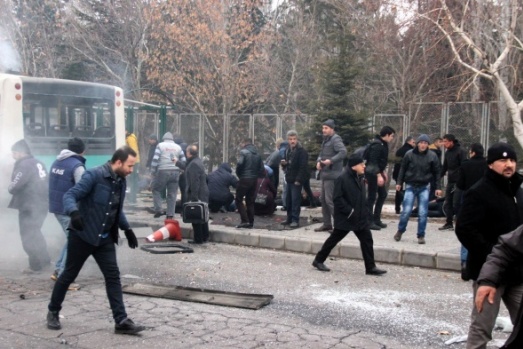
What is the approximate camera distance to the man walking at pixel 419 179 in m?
10.3

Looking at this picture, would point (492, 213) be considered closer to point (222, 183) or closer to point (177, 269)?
point (177, 269)

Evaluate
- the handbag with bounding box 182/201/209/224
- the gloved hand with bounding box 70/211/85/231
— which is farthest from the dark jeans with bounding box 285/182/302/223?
the gloved hand with bounding box 70/211/85/231

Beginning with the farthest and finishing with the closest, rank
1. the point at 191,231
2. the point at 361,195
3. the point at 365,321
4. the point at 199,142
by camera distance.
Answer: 1. the point at 199,142
2. the point at 191,231
3. the point at 361,195
4. the point at 365,321

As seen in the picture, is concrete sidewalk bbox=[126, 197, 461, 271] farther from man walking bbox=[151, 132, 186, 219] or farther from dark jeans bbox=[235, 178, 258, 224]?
man walking bbox=[151, 132, 186, 219]

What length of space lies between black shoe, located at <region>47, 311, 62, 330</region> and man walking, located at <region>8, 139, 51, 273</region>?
2724 mm

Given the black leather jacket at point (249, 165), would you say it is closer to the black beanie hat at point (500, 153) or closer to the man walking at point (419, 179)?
the man walking at point (419, 179)

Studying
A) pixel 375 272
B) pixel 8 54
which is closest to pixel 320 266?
pixel 375 272

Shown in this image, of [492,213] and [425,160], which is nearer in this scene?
[492,213]

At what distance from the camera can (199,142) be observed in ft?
71.2

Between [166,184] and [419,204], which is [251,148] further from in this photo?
[419,204]

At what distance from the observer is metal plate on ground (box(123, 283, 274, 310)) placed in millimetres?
6885

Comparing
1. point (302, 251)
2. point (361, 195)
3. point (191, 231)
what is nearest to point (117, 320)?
point (361, 195)

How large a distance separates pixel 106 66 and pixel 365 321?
69.3 feet

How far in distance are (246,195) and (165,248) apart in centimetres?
202
